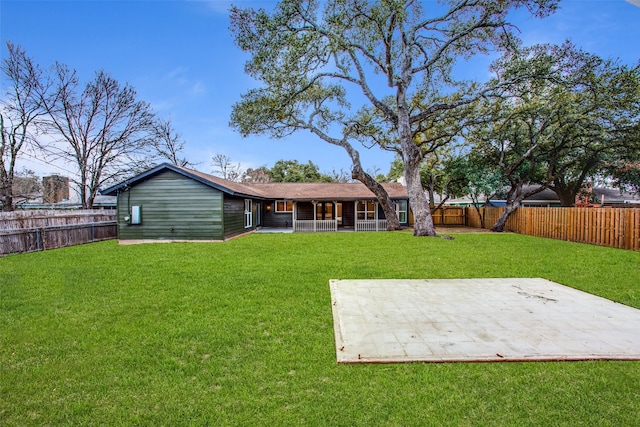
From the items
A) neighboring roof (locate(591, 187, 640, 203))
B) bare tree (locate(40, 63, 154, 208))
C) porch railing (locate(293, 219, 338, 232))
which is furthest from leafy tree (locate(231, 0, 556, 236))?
neighboring roof (locate(591, 187, 640, 203))

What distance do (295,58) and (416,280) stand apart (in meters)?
13.0

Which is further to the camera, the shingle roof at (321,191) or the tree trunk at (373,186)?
the shingle roof at (321,191)

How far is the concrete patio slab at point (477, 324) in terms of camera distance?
130 inches

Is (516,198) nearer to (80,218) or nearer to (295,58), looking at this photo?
(295,58)

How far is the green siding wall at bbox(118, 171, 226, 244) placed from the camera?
45.5ft

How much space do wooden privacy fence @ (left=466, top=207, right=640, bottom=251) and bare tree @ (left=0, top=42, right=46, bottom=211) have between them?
2708 centimetres

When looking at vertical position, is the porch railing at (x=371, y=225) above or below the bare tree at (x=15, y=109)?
below

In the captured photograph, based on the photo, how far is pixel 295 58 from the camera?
Result: 15.4 meters

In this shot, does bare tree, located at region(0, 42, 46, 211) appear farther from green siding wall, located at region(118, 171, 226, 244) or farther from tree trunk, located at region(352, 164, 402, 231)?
tree trunk, located at region(352, 164, 402, 231)

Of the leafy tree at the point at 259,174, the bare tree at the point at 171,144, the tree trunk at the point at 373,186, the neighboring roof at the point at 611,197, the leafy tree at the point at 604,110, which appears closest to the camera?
the leafy tree at the point at 604,110

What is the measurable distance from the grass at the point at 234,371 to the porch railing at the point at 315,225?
12.7m

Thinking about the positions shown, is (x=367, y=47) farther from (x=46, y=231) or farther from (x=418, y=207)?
(x=46, y=231)

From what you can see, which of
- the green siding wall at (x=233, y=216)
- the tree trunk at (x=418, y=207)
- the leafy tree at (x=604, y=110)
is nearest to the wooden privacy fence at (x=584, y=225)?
the leafy tree at (x=604, y=110)

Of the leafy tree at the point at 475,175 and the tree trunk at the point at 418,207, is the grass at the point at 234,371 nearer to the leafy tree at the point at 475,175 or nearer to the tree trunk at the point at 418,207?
the tree trunk at the point at 418,207
